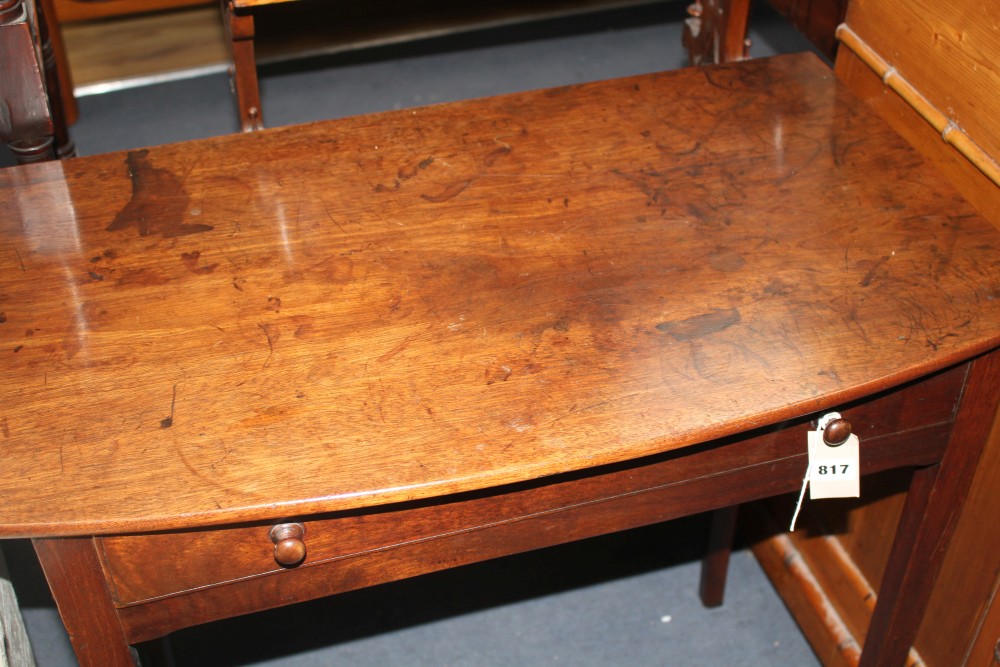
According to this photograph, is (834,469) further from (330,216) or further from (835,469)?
(330,216)

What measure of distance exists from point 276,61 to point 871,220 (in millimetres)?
2007

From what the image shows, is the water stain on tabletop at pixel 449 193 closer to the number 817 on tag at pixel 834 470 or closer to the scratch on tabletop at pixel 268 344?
the scratch on tabletop at pixel 268 344

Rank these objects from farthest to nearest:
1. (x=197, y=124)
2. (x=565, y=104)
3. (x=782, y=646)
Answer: (x=197, y=124), (x=782, y=646), (x=565, y=104)

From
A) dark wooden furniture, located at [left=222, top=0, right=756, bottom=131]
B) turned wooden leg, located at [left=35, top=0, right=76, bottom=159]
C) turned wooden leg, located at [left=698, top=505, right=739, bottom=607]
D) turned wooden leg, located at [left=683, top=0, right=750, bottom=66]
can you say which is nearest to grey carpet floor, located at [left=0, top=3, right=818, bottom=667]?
turned wooden leg, located at [left=698, top=505, right=739, bottom=607]

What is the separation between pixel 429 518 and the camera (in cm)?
95

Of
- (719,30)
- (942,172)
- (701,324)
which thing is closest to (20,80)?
(701,324)

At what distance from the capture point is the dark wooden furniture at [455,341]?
0.88 metres

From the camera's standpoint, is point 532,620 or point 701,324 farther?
point 532,620

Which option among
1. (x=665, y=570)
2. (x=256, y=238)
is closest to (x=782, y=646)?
(x=665, y=570)

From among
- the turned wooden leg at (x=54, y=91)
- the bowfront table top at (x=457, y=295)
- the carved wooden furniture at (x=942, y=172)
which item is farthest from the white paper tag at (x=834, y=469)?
the turned wooden leg at (x=54, y=91)

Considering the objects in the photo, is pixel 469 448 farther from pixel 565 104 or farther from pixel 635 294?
pixel 565 104

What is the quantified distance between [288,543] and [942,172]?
83 centimetres

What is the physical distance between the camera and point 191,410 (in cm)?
91

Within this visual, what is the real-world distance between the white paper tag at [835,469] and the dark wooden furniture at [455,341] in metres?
0.03
